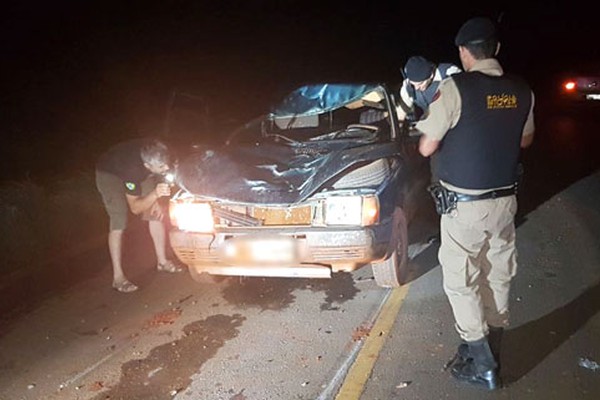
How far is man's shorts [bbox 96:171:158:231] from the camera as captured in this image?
5.41 m

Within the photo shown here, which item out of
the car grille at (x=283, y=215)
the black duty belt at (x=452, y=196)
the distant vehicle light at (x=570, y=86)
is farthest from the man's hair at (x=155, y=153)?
the distant vehicle light at (x=570, y=86)

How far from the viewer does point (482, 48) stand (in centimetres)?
334

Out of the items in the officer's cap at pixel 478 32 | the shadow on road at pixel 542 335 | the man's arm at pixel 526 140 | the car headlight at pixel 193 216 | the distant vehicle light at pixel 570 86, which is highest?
the officer's cap at pixel 478 32

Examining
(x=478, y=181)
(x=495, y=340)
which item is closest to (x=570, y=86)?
(x=495, y=340)

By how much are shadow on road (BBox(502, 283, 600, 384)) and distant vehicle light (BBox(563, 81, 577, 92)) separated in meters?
12.2

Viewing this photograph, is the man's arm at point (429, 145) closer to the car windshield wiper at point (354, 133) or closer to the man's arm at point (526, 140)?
the man's arm at point (526, 140)

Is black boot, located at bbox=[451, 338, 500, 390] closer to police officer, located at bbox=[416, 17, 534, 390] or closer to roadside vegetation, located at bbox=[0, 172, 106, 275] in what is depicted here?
police officer, located at bbox=[416, 17, 534, 390]

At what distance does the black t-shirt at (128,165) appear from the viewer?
5371mm

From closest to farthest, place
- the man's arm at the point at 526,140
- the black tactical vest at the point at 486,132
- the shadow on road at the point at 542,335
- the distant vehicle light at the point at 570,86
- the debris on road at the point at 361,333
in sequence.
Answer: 1. the black tactical vest at the point at 486,132
2. the man's arm at the point at 526,140
3. the shadow on road at the point at 542,335
4. the debris on road at the point at 361,333
5. the distant vehicle light at the point at 570,86

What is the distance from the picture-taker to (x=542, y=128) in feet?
47.2

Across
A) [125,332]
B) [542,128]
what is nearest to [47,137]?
[125,332]

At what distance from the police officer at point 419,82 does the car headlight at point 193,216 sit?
1.79 meters

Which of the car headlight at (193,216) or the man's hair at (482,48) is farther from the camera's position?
the car headlight at (193,216)

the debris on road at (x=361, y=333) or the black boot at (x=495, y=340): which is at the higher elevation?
the black boot at (x=495, y=340)
